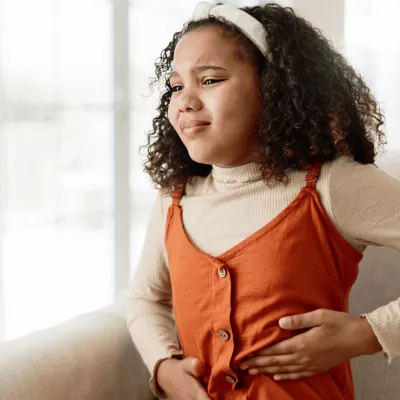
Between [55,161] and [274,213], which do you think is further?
[55,161]

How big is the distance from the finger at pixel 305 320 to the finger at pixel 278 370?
0.07m

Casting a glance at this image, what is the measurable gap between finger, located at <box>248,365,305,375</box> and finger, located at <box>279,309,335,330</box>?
0.23 ft

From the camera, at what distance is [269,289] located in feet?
3.36

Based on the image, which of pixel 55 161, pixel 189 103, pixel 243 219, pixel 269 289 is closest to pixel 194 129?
pixel 189 103

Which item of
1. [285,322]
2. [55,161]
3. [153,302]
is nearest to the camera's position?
[285,322]

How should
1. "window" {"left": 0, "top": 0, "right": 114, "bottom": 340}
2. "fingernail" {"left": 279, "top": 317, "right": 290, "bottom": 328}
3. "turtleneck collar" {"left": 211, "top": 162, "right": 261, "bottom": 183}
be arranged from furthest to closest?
"window" {"left": 0, "top": 0, "right": 114, "bottom": 340}, "turtleneck collar" {"left": 211, "top": 162, "right": 261, "bottom": 183}, "fingernail" {"left": 279, "top": 317, "right": 290, "bottom": 328}

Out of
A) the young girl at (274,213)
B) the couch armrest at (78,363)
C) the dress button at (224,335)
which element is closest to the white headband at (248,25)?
the young girl at (274,213)

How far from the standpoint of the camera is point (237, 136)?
1061 millimetres

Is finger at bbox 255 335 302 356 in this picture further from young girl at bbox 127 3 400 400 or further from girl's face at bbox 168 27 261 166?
girl's face at bbox 168 27 261 166

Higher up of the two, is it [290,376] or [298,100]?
[298,100]

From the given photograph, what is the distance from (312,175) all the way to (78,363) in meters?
0.54

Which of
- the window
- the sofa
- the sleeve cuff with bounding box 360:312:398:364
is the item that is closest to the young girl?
the sleeve cuff with bounding box 360:312:398:364

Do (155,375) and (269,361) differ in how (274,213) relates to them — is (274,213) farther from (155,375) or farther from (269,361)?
(155,375)

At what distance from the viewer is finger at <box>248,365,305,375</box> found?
1.03 metres
